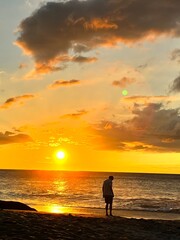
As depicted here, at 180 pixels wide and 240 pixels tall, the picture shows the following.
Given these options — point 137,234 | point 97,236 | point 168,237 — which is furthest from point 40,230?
point 168,237

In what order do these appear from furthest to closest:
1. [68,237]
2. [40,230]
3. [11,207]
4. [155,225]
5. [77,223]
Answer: [11,207] → [155,225] → [77,223] → [40,230] → [68,237]

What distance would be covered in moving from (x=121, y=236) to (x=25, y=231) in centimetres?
363

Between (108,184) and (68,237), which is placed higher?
(108,184)

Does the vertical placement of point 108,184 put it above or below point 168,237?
above

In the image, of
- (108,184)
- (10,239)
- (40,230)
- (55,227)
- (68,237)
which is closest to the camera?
(10,239)

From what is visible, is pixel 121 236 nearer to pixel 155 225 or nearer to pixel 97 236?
pixel 97 236

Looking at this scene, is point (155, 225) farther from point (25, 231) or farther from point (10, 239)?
point (10, 239)

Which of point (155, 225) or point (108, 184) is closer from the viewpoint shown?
point (155, 225)

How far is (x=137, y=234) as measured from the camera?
15297 mm

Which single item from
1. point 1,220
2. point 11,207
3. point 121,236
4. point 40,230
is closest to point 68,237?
point 40,230

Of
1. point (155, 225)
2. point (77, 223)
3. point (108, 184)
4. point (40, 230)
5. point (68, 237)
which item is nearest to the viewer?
point (68, 237)

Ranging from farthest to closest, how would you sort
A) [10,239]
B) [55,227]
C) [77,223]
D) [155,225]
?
[155,225] < [77,223] < [55,227] < [10,239]

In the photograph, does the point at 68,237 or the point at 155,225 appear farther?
the point at 155,225

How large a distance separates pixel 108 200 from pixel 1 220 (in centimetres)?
1075
